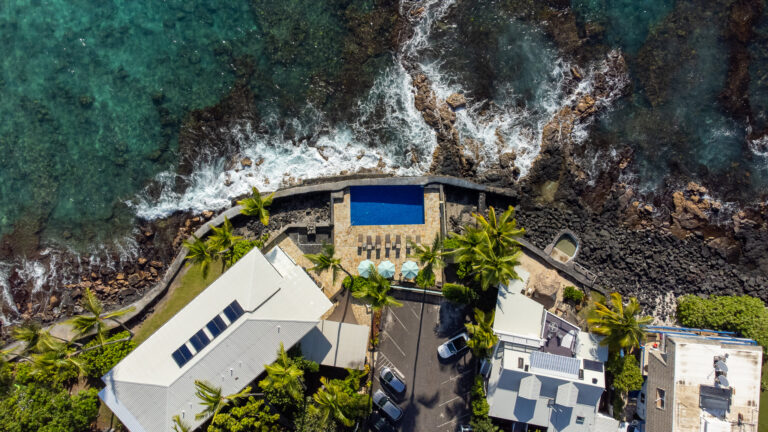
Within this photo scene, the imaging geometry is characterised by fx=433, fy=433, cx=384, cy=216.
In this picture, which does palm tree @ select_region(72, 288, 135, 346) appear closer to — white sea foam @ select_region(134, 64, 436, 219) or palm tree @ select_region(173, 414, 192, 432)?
palm tree @ select_region(173, 414, 192, 432)

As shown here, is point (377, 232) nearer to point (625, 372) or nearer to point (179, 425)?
point (179, 425)

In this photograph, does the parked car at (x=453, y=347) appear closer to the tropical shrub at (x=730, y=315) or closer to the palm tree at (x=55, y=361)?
the tropical shrub at (x=730, y=315)

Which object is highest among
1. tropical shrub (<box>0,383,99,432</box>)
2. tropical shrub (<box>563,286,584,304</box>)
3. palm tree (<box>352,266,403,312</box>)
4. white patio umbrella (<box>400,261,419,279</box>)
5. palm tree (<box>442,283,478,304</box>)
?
tropical shrub (<box>563,286,584,304</box>)

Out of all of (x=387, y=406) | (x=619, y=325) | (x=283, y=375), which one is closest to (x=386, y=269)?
(x=283, y=375)

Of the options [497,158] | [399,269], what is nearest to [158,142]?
[399,269]

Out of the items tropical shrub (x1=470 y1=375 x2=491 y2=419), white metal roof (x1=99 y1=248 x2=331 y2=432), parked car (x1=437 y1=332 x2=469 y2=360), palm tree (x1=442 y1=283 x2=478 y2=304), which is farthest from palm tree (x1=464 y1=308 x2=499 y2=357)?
white metal roof (x1=99 y1=248 x2=331 y2=432)

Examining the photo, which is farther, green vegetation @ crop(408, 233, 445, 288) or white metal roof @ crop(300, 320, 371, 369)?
white metal roof @ crop(300, 320, 371, 369)
